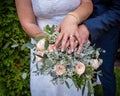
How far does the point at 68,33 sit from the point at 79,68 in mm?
207

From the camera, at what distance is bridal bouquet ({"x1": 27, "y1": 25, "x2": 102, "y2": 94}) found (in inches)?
82.4

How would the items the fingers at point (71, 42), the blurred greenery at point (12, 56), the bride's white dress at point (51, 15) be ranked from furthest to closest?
the blurred greenery at point (12, 56)
the bride's white dress at point (51, 15)
the fingers at point (71, 42)

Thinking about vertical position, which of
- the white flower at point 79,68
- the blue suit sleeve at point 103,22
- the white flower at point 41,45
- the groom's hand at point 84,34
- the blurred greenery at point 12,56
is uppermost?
the blue suit sleeve at point 103,22

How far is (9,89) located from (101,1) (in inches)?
68.6

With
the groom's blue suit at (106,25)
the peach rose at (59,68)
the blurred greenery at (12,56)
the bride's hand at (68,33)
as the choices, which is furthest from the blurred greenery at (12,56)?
the peach rose at (59,68)

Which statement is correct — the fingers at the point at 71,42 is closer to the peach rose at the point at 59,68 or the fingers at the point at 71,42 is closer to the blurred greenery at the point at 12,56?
the peach rose at the point at 59,68

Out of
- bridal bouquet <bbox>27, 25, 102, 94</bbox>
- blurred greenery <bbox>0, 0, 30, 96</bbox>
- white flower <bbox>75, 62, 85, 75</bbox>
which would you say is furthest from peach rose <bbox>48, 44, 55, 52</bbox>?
blurred greenery <bbox>0, 0, 30, 96</bbox>

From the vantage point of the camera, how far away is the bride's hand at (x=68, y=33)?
210cm

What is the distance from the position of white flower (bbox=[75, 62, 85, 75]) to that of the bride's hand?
0.29ft

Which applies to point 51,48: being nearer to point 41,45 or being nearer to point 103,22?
point 41,45

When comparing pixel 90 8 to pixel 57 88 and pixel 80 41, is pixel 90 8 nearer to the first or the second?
pixel 80 41

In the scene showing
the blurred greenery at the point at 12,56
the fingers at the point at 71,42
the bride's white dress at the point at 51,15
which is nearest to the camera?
the fingers at the point at 71,42

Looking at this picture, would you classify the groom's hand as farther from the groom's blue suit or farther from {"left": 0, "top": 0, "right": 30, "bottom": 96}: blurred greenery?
{"left": 0, "top": 0, "right": 30, "bottom": 96}: blurred greenery

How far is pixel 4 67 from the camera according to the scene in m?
3.69
